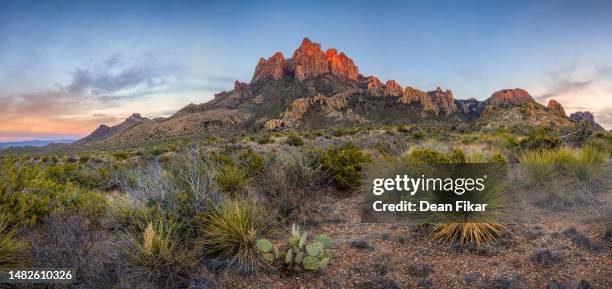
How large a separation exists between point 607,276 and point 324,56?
125 meters

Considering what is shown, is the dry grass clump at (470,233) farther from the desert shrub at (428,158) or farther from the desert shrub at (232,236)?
the desert shrub at (232,236)

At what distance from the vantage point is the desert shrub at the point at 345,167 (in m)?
9.12

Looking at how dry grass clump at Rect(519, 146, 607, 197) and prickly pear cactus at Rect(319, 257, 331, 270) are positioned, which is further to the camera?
dry grass clump at Rect(519, 146, 607, 197)

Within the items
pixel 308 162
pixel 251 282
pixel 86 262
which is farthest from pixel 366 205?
pixel 86 262

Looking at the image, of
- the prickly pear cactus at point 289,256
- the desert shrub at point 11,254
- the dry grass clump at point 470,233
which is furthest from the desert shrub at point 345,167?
the desert shrub at point 11,254

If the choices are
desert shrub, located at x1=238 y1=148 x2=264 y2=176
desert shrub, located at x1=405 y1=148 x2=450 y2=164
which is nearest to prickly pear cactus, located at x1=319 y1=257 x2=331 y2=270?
desert shrub, located at x1=405 y1=148 x2=450 y2=164

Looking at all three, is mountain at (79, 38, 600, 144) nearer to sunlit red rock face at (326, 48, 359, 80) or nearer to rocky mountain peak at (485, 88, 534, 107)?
rocky mountain peak at (485, 88, 534, 107)

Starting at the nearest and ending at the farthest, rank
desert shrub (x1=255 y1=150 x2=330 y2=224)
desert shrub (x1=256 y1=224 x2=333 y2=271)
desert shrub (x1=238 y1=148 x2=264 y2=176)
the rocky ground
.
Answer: the rocky ground → desert shrub (x1=256 y1=224 x2=333 y2=271) → desert shrub (x1=255 y1=150 x2=330 y2=224) → desert shrub (x1=238 y1=148 x2=264 y2=176)

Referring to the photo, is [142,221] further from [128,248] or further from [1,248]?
[1,248]

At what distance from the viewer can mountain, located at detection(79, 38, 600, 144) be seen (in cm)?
5593

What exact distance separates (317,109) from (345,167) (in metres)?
61.9

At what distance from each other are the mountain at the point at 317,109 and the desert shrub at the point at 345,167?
98.4 feet

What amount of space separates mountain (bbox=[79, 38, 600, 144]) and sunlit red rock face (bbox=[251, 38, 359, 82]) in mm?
675

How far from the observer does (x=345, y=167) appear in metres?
9.29
